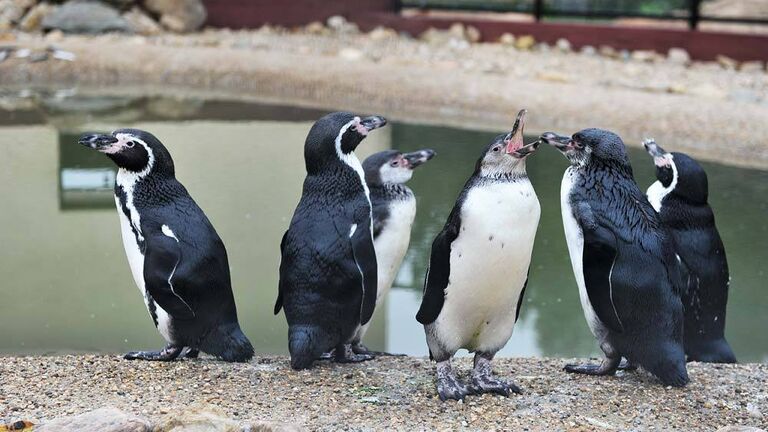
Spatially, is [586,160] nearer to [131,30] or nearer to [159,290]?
[159,290]

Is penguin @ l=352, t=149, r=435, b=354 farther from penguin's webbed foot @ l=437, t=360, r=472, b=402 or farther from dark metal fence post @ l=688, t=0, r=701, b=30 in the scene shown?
dark metal fence post @ l=688, t=0, r=701, b=30

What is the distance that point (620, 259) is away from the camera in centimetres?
362

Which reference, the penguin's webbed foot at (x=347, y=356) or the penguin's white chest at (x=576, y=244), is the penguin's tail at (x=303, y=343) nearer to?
the penguin's webbed foot at (x=347, y=356)

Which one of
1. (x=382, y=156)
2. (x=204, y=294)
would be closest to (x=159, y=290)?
(x=204, y=294)

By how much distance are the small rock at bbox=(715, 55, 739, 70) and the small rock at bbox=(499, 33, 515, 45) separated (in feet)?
8.51

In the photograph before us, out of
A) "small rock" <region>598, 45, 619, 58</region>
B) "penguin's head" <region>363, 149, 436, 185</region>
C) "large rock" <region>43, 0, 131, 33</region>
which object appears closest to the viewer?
"penguin's head" <region>363, 149, 436, 185</region>

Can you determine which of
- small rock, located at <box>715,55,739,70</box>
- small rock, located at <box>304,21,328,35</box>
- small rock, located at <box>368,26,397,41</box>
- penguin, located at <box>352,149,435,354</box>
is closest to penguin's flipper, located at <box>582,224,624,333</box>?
penguin, located at <box>352,149,435,354</box>

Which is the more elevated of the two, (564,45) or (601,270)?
(601,270)

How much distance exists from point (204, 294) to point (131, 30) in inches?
414

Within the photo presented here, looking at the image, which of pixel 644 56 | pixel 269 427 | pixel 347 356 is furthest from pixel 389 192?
pixel 644 56

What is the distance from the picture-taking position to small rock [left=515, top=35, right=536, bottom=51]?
13.4 m

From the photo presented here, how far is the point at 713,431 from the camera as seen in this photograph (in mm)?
3357

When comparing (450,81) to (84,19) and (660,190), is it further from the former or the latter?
(660,190)

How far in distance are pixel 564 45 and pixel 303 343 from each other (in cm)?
1030
